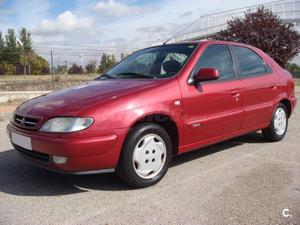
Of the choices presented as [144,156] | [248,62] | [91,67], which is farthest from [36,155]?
[91,67]

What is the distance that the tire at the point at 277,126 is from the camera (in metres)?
6.27

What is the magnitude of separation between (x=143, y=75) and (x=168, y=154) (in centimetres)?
105

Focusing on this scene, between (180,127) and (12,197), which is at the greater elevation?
(180,127)

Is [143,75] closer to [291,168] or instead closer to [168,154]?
[168,154]

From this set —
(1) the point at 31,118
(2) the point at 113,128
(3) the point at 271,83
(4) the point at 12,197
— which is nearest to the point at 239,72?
(3) the point at 271,83

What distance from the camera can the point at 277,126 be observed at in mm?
6387

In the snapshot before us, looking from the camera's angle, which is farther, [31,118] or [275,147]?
[275,147]

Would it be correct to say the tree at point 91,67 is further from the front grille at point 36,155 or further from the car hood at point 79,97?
the front grille at point 36,155

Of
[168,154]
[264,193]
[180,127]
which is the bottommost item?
[264,193]

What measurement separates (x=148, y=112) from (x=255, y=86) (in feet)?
7.30

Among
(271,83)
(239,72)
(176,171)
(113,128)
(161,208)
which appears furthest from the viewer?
(271,83)

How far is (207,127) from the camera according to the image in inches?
192

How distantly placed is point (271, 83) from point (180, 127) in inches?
88.3

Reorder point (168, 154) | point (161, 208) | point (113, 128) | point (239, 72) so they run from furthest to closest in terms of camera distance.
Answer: point (239, 72)
point (168, 154)
point (113, 128)
point (161, 208)
